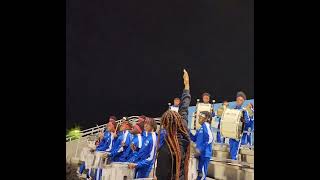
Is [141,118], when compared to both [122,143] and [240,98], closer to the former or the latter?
[122,143]

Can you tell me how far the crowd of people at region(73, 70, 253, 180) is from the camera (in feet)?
12.4

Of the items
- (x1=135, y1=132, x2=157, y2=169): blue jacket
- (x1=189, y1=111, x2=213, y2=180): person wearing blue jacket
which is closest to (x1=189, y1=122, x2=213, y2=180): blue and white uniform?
(x1=189, y1=111, x2=213, y2=180): person wearing blue jacket

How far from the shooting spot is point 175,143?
3852mm

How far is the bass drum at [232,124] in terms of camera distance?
3682 mm

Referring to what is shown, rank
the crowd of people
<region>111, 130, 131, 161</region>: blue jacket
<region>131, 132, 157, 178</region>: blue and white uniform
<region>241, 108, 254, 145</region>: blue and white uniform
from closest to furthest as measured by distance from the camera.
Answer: <region>241, 108, 254, 145</region>: blue and white uniform
the crowd of people
<region>131, 132, 157, 178</region>: blue and white uniform
<region>111, 130, 131, 161</region>: blue jacket

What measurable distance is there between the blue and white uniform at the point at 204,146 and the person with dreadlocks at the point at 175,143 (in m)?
0.10

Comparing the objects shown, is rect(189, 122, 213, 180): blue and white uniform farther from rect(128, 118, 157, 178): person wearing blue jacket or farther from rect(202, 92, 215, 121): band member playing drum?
rect(128, 118, 157, 178): person wearing blue jacket

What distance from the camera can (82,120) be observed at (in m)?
4.01

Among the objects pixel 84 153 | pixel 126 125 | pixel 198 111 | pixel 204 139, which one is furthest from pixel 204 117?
pixel 84 153

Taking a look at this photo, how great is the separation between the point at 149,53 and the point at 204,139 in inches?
35.3

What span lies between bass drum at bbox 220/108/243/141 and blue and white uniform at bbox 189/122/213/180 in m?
0.12

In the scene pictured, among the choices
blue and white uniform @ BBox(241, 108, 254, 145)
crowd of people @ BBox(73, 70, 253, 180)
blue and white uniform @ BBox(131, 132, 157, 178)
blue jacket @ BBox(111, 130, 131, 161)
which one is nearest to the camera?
blue and white uniform @ BBox(241, 108, 254, 145)

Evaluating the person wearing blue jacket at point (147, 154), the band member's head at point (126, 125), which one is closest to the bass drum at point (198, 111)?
the person wearing blue jacket at point (147, 154)

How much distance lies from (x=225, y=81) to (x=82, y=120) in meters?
1.33
